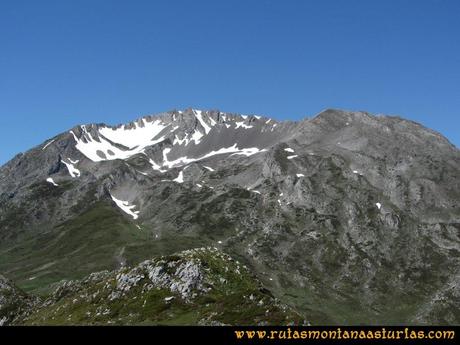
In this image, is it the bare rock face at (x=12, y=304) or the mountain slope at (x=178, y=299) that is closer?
the mountain slope at (x=178, y=299)

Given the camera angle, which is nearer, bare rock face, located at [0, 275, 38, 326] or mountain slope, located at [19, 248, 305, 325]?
mountain slope, located at [19, 248, 305, 325]

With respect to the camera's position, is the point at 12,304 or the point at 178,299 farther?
the point at 12,304

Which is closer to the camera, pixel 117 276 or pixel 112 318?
pixel 112 318

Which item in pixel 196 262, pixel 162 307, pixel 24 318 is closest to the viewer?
pixel 162 307

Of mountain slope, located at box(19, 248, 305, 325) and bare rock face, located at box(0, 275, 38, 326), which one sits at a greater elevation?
bare rock face, located at box(0, 275, 38, 326)

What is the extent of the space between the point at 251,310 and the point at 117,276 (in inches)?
1659

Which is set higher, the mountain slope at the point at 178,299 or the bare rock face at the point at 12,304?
the bare rock face at the point at 12,304

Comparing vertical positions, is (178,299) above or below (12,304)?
below
